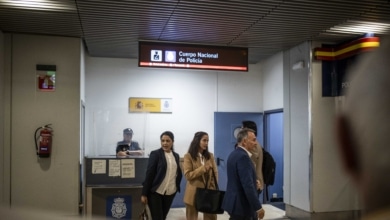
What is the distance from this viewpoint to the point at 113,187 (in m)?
4.74

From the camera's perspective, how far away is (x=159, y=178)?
169 inches

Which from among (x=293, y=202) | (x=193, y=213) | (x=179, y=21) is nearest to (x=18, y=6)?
(x=179, y=21)

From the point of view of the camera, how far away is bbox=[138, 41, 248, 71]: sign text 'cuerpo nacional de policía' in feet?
16.7

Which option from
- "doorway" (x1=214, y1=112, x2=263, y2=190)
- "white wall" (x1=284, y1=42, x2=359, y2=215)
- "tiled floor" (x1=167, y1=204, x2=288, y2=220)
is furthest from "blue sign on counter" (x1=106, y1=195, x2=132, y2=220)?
"doorway" (x1=214, y1=112, x2=263, y2=190)

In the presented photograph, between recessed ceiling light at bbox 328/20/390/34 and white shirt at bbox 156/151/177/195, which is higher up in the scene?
recessed ceiling light at bbox 328/20/390/34

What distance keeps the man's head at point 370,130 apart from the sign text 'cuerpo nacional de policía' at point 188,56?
4397 mm

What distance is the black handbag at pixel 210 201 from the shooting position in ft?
13.3

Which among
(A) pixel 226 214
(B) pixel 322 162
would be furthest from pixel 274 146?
(B) pixel 322 162

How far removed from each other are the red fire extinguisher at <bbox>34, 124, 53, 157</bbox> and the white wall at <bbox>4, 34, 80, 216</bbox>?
7 centimetres

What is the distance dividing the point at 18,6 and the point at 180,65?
2.00 m

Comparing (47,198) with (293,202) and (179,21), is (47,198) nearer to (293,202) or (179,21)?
(179,21)

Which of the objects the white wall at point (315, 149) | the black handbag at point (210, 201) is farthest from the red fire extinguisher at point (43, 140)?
the white wall at point (315, 149)

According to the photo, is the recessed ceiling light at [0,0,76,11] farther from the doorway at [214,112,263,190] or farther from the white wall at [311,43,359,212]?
the doorway at [214,112,263,190]

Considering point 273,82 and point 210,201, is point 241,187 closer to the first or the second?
point 210,201
